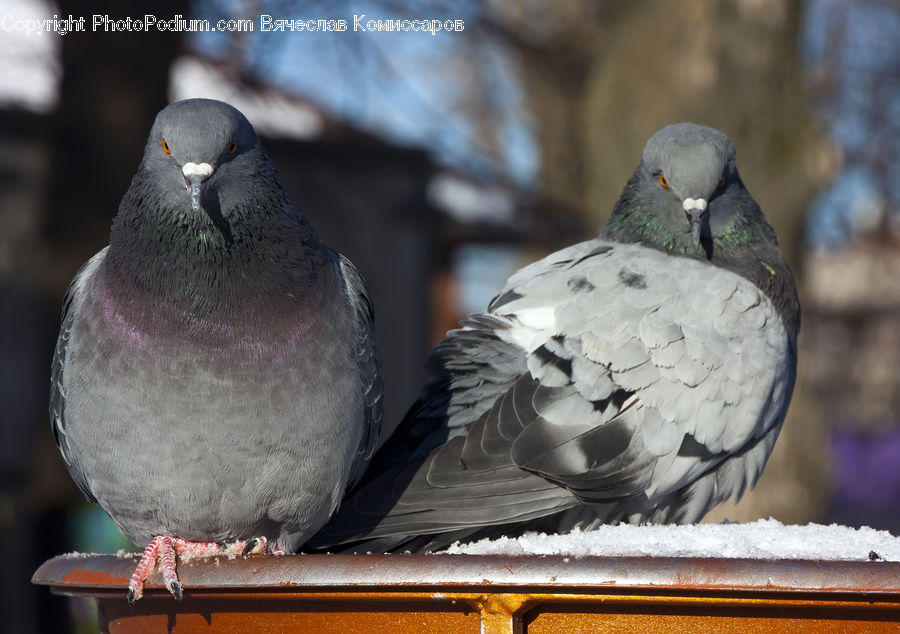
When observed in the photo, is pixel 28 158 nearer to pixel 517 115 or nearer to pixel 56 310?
pixel 56 310

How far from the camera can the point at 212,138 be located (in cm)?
238

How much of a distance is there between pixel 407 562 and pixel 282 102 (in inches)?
275

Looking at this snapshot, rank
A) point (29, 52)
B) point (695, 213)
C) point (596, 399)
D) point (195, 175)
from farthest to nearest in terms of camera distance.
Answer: point (29, 52) → point (695, 213) → point (596, 399) → point (195, 175)

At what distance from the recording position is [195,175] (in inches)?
91.2

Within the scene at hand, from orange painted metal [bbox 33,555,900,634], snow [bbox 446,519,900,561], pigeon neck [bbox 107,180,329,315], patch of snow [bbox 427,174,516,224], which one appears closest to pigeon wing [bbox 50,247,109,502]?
pigeon neck [bbox 107,180,329,315]

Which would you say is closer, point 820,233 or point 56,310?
point 56,310

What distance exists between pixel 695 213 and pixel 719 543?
1.34 m

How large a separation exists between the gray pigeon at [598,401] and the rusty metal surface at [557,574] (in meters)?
0.89

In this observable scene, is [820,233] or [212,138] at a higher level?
[212,138]

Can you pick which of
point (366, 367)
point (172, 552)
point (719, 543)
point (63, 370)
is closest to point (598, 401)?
point (366, 367)

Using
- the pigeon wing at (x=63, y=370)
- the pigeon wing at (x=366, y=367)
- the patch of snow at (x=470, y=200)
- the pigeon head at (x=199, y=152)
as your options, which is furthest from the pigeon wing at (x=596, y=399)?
the patch of snow at (x=470, y=200)

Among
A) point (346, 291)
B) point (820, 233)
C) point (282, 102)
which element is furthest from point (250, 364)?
point (820, 233)

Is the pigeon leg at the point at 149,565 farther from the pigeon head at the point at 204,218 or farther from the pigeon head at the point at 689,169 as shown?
the pigeon head at the point at 689,169

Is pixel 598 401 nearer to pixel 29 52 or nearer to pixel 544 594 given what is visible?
pixel 544 594
